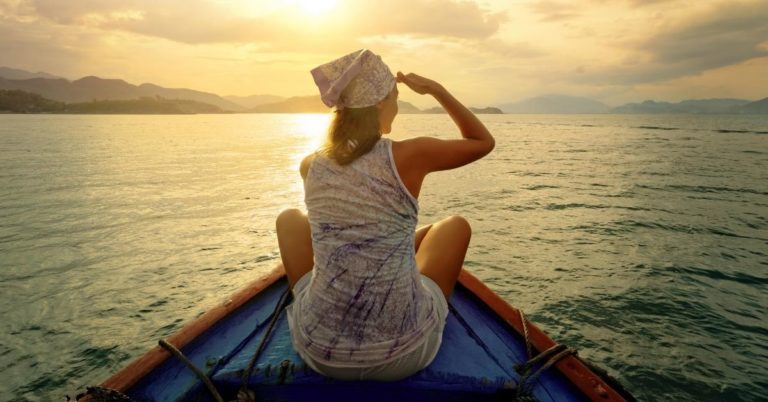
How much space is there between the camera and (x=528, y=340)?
365cm

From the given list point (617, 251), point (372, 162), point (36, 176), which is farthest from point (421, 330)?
point (36, 176)

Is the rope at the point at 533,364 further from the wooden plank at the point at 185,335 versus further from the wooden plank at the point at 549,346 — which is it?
the wooden plank at the point at 185,335

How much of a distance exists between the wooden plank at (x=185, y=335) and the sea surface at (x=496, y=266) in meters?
2.77

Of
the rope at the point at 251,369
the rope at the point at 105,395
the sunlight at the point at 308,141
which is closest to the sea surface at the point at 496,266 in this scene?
the rope at the point at 105,395

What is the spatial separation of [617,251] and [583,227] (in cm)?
200

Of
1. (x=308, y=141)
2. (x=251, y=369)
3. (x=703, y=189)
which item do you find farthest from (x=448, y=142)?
(x=308, y=141)

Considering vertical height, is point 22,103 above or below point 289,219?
above

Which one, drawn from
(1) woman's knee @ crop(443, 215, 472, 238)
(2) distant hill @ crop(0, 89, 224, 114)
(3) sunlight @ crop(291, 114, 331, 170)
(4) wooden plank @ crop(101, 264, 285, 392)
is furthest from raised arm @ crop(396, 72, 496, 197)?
(2) distant hill @ crop(0, 89, 224, 114)

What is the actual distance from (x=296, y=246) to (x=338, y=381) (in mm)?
1176

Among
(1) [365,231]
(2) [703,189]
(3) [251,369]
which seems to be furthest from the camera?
(2) [703,189]

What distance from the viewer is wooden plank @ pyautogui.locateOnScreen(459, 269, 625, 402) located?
3.05 m

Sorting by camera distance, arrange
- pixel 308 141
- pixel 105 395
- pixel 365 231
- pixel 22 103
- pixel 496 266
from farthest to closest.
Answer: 1. pixel 22 103
2. pixel 308 141
3. pixel 496 266
4. pixel 105 395
5. pixel 365 231

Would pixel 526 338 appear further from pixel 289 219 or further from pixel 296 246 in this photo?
pixel 289 219

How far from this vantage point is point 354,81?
238 centimetres
